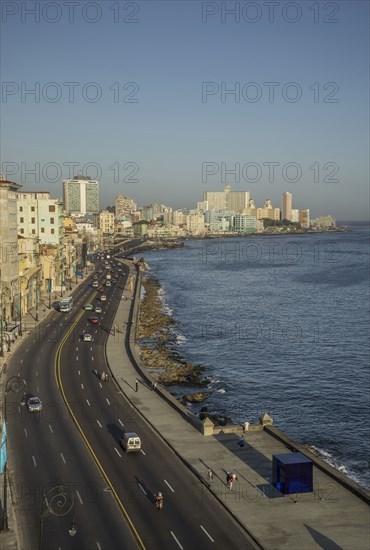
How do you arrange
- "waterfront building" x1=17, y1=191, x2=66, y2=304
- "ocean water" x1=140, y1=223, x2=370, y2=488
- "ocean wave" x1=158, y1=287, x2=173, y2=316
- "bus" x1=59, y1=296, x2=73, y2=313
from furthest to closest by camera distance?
1. "waterfront building" x1=17, y1=191, x2=66, y2=304
2. "ocean wave" x1=158, y1=287, x2=173, y2=316
3. "bus" x1=59, y1=296, x2=73, y2=313
4. "ocean water" x1=140, y1=223, x2=370, y2=488

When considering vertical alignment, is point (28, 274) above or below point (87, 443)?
above

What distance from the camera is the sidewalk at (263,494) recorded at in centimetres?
2438

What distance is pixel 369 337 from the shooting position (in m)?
82.2

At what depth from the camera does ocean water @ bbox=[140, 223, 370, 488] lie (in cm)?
4806

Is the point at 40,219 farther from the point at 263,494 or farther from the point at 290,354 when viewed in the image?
the point at 263,494

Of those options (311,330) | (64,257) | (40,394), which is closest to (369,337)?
(311,330)

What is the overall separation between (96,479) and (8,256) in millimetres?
48397

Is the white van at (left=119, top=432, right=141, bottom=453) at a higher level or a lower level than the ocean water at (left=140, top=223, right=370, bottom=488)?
higher

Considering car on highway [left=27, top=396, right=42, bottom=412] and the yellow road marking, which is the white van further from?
car on highway [left=27, top=396, right=42, bottom=412]

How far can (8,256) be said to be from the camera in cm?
7344

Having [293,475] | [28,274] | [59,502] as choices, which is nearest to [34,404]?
[59,502]

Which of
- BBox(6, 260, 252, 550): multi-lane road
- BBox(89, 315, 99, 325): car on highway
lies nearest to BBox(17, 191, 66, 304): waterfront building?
BBox(89, 315, 99, 325): car on highway

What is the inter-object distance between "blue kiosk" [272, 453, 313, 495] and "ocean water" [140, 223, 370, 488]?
11.2m

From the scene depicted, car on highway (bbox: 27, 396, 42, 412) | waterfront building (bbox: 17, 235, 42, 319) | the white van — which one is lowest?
the white van
